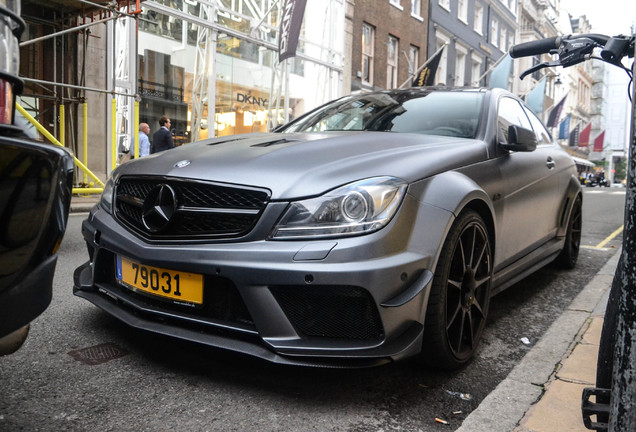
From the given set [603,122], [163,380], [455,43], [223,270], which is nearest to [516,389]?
[223,270]

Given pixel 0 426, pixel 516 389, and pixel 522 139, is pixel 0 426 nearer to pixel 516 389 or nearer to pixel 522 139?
pixel 516 389

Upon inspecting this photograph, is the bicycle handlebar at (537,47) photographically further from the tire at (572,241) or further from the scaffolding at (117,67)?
the scaffolding at (117,67)

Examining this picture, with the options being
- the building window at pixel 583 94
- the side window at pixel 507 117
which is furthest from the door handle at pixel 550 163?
the building window at pixel 583 94

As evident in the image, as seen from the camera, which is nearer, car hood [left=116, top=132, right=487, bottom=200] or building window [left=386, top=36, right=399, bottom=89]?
car hood [left=116, top=132, right=487, bottom=200]

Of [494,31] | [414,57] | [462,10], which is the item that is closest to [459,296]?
[414,57]

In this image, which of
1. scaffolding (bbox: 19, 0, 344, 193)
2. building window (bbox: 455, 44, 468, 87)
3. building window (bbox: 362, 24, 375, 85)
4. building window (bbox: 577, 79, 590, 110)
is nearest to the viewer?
scaffolding (bbox: 19, 0, 344, 193)

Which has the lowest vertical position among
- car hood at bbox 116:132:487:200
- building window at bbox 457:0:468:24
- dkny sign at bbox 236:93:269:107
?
car hood at bbox 116:132:487:200

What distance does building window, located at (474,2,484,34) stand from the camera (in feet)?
94.1

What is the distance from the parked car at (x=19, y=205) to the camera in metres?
1.37

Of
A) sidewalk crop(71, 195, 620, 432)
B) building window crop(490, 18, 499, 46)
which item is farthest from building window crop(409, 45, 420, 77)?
sidewalk crop(71, 195, 620, 432)

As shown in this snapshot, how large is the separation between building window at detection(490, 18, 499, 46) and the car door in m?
29.2

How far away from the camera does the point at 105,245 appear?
262 cm

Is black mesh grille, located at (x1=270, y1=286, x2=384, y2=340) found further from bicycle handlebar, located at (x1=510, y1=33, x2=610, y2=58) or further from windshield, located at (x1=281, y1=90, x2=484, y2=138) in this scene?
windshield, located at (x1=281, y1=90, x2=484, y2=138)

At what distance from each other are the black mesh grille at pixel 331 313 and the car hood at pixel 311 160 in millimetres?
405
